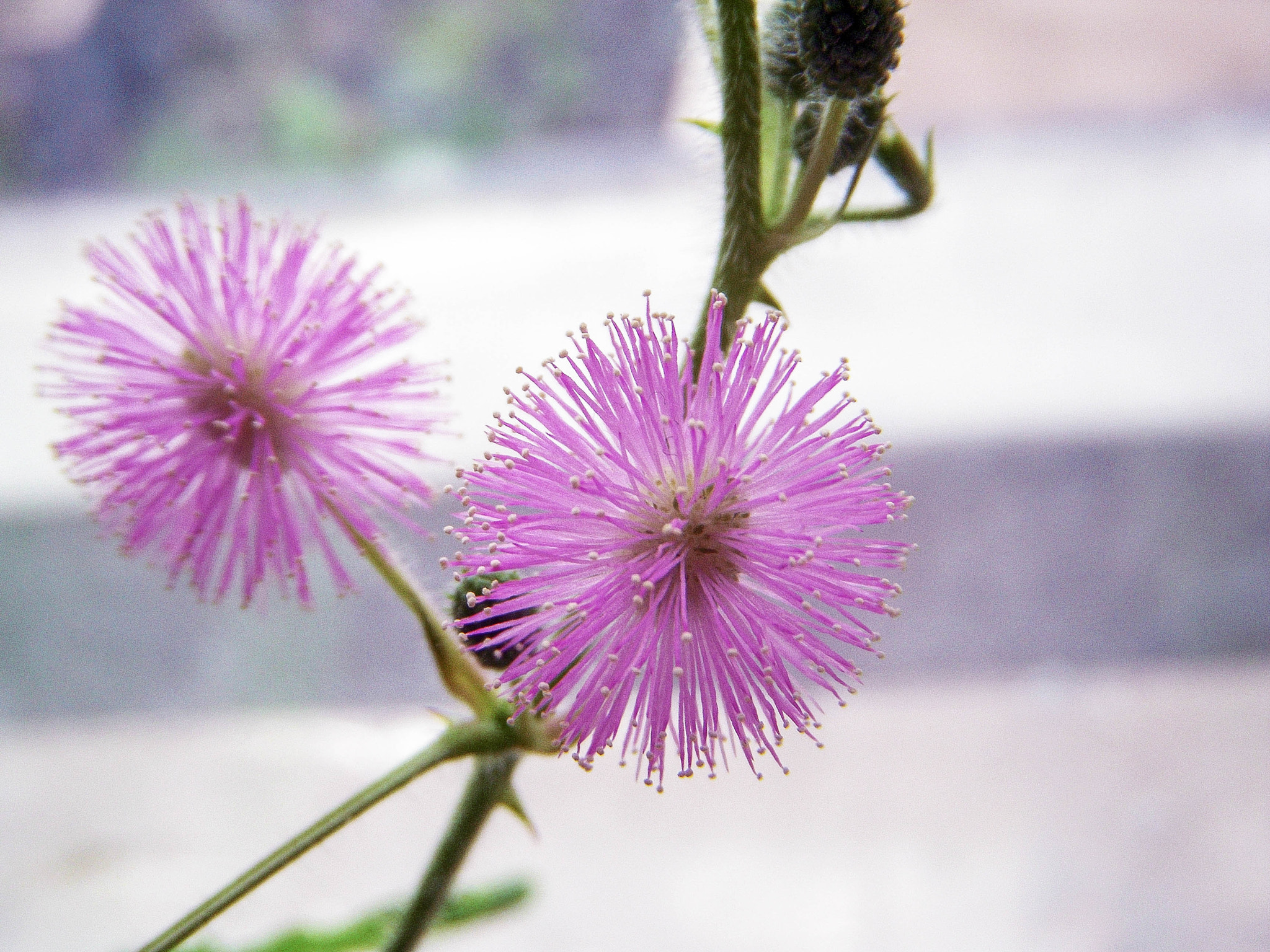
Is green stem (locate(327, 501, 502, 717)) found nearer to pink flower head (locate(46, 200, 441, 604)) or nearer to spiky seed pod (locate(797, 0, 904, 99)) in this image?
pink flower head (locate(46, 200, 441, 604))

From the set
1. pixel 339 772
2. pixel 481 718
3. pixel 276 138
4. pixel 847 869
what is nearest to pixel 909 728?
pixel 847 869

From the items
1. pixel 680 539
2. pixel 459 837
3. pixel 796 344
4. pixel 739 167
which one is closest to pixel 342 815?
pixel 459 837

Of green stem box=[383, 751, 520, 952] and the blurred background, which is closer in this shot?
green stem box=[383, 751, 520, 952]

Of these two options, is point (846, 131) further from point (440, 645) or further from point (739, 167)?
point (440, 645)

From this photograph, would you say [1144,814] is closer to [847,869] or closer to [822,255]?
[847,869]

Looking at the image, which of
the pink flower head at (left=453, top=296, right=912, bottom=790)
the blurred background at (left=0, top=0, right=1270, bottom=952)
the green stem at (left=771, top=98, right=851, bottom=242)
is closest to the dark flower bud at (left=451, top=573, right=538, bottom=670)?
the pink flower head at (left=453, top=296, right=912, bottom=790)

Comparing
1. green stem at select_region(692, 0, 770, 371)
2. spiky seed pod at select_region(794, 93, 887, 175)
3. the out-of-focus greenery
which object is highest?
spiky seed pod at select_region(794, 93, 887, 175)
